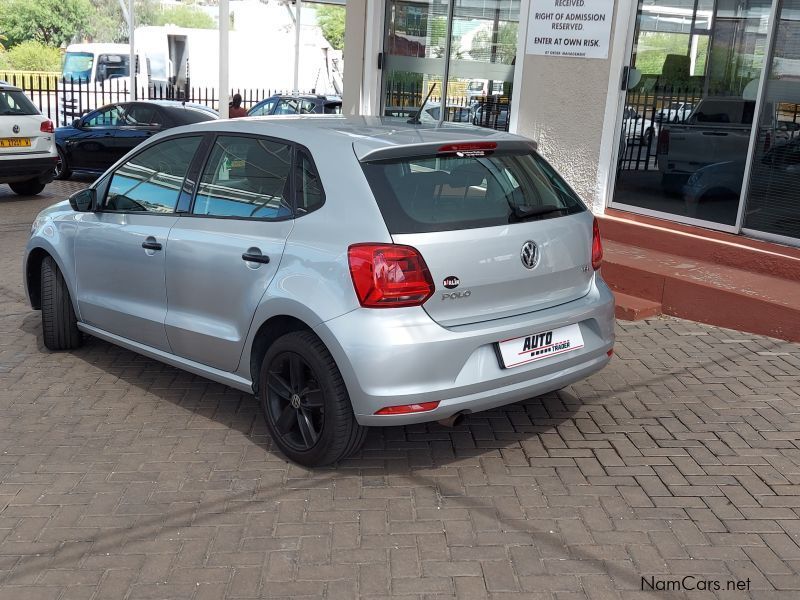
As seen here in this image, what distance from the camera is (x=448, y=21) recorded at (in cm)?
1066

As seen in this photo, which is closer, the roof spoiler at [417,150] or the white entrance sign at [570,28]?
the roof spoiler at [417,150]

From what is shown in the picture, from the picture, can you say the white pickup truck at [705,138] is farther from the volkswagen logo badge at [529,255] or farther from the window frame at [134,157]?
the window frame at [134,157]

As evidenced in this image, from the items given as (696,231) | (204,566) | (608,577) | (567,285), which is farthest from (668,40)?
(204,566)

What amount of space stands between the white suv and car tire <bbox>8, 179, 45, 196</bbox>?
27cm

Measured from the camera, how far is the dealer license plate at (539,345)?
4.30 meters

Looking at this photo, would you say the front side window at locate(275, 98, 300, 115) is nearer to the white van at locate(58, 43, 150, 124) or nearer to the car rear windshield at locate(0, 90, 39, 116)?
the car rear windshield at locate(0, 90, 39, 116)

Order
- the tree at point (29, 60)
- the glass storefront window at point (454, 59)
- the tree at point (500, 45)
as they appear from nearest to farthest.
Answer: the tree at point (500, 45)
the glass storefront window at point (454, 59)
the tree at point (29, 60)

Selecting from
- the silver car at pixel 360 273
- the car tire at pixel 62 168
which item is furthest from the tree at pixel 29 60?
the silver car at pixel 360 273

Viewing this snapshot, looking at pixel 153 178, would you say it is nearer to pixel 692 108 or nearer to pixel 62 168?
pixel 692 108

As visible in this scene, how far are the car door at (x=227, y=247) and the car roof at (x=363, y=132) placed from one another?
10 cm

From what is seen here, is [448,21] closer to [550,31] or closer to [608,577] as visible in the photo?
[550,31]

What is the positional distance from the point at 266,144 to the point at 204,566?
7.34 feet

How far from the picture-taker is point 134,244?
17.6 ft

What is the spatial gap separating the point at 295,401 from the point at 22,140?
34.9ft
